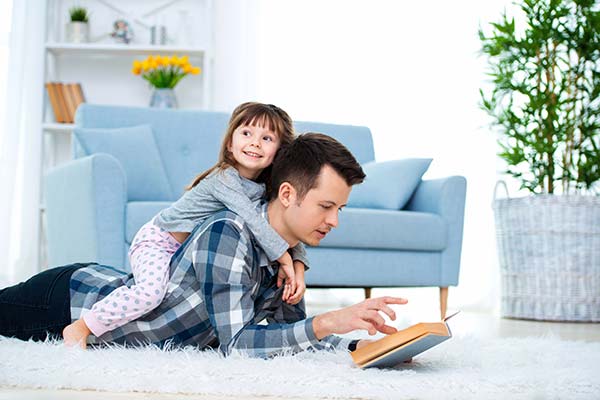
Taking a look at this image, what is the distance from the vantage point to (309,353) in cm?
171

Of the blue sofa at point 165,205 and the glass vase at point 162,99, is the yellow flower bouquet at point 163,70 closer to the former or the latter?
the glass vase at point 162,99

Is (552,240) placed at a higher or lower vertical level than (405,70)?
lower

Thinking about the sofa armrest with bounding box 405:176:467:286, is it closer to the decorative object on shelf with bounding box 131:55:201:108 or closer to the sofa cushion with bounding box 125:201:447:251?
the sofa cushion with bounding box 125:201:447:251

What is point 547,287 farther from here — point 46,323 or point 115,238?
point 46,323

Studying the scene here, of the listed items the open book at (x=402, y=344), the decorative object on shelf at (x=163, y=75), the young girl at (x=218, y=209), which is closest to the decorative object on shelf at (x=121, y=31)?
the decorative object on shelf at (x=163, y=75)

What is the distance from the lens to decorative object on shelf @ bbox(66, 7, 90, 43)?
495cm

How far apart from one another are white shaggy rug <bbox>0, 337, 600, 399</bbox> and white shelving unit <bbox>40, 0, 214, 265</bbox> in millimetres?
3538

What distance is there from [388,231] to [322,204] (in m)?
1.74

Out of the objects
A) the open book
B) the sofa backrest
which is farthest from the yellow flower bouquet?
the open book

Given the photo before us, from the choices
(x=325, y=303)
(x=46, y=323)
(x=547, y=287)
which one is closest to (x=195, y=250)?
(x=46, y=323)

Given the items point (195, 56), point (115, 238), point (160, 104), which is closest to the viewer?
point (115, 238)

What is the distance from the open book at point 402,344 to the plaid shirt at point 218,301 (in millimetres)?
111

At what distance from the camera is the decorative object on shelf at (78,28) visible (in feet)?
16.2

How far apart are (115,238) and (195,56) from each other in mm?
2363
